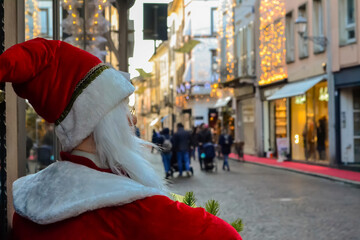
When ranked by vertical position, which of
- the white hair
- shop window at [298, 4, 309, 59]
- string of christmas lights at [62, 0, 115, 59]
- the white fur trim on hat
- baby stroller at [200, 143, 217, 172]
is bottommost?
baby stroller at [200, 143, 217, 172]

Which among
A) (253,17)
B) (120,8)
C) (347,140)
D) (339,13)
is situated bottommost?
(347,140)

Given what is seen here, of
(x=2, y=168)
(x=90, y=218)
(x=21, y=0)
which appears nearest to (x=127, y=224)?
(x=90, y=218)

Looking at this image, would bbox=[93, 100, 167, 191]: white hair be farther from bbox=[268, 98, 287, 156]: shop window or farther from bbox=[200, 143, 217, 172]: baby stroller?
bbox=[268, 98, 287, 156]: shop window

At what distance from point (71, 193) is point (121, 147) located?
0.20 m

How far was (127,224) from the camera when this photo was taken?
164 cm

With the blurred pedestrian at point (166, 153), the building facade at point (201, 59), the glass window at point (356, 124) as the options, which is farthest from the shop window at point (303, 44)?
the building facade at point (201, 59)

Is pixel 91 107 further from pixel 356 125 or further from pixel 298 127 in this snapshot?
pixel 298 127

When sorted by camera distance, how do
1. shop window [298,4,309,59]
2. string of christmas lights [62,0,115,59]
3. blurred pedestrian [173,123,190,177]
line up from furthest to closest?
shop window [298,4,309,59] → blurred pedestrian [173,123,190,177] → string of christmas lights [62,0,115,59]

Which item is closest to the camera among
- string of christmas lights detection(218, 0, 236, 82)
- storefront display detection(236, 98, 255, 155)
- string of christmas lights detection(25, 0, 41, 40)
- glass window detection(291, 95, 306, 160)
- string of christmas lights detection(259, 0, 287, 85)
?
string of christmas lights detection(25, 0, 41, 40)

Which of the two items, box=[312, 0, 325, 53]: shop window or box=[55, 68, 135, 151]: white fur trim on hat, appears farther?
box=[312, 0, 325, 53]: shop window

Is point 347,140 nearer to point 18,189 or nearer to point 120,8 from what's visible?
point 120,8

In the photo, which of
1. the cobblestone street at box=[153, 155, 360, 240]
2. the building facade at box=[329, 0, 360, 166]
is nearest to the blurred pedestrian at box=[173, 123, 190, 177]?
the cobblestone street at box=[153, 155, 360, 240]

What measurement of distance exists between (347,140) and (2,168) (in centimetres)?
2019

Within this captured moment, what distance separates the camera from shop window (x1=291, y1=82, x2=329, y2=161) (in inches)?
914
